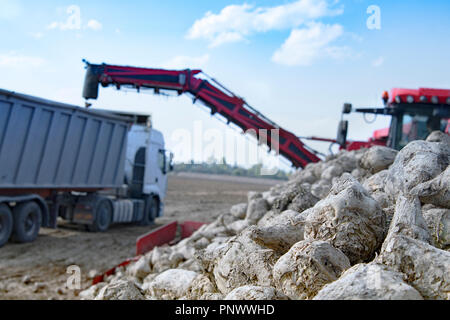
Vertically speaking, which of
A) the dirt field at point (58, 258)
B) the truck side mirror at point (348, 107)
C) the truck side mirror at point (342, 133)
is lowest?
Result: the dirt field at point (58, 258)

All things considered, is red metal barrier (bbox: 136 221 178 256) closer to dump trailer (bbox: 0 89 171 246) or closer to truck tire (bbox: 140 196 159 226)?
dump trailer (bbox: 0 89 171 246)

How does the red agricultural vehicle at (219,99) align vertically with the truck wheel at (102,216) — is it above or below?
above

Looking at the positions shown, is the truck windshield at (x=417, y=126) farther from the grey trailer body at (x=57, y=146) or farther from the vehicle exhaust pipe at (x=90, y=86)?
the vehicle exhaust pipe at (x=90, y=86)

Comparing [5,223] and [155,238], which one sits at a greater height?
[155,238]

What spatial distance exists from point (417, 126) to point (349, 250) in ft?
22.2

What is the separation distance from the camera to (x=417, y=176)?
11.1ft

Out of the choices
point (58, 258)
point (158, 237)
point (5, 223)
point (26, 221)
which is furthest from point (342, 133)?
point (5, 223)

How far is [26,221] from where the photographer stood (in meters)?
8.78

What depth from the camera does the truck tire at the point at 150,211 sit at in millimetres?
12516

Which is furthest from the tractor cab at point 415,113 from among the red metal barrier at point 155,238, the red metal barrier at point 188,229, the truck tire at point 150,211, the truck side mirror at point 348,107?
the truck tire at point 150,211

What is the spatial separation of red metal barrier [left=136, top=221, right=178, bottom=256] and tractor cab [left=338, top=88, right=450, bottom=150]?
15.4 ft

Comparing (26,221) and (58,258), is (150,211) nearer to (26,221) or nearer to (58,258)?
(26,221)

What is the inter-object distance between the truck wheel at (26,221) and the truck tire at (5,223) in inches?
7.9

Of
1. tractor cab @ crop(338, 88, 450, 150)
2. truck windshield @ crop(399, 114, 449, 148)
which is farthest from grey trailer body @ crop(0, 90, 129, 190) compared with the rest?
truck windshield @ crop(399, 114, 449, 148)
